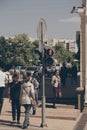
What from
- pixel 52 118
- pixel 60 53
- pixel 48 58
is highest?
pixel 60 53

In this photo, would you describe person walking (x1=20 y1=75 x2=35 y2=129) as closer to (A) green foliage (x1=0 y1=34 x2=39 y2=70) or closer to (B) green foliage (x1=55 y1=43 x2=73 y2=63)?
(A) green foliage (x1=0 y1=34 x2=39 y2=70)

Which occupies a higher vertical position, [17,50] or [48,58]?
[17,50]

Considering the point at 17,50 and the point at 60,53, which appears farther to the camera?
the point at 60,53

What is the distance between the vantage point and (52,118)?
17.2m

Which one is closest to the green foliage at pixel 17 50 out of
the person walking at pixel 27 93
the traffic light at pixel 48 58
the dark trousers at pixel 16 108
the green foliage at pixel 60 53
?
the green foliage at pixel 60 53

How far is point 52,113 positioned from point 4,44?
7294 cm

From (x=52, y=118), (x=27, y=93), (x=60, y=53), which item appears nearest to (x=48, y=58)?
(x=27, y=93)

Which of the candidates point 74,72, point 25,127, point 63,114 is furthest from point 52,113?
point 74,72

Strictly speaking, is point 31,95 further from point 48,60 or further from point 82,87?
point 82,87

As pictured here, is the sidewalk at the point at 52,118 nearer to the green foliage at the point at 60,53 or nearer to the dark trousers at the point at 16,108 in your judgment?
the dark trousers at the point at 16,108

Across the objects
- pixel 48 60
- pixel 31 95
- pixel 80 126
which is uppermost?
pixel 48 60

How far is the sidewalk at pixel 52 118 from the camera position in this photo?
14805 mm

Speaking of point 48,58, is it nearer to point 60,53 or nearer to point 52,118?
point 52,118

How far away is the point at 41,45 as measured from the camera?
14.7 meters
